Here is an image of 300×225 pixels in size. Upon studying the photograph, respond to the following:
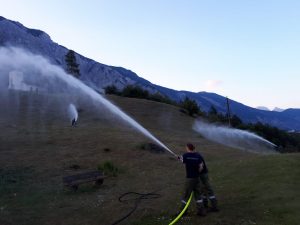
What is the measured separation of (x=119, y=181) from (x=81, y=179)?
3.16 meters

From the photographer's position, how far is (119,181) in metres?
→ 26.0

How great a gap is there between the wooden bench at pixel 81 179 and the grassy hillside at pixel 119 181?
39 cm

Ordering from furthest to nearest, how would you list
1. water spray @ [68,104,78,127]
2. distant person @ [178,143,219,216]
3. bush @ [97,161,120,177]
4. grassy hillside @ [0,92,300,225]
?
1. water spray @ [68,104,78,127]
2. bush @ [97,161,120,177]
3. grassy hillside @ [0,92,300,225]
4. distant person @ [178,143,219,216]

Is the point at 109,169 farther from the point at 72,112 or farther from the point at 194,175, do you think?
the point at 72,112

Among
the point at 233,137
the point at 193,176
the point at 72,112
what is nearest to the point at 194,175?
the point at 193,176

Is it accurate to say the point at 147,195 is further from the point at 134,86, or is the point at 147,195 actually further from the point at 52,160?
the point at 134,86

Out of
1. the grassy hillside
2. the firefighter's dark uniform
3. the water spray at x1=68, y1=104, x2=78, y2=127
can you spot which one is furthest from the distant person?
the water spray at x1=68, y1=104, x2=78, y2=127

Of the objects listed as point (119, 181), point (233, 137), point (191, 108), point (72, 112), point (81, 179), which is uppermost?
point (191, 108)

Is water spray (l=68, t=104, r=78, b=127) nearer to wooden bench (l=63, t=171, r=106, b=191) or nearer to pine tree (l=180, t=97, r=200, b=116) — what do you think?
pine tree (l=180, t=97, r=200, b=116)

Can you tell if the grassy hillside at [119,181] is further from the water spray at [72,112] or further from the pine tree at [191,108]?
the pine tree at [191,108]

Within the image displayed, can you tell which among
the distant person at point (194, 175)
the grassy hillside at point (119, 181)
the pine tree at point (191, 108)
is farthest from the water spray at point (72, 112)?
→ the distant person at point (194, 175)

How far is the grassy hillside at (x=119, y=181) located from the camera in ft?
54.5

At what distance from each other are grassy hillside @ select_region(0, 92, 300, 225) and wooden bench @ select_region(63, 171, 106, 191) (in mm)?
387

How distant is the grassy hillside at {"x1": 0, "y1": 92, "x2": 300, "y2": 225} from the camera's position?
1661 cm
